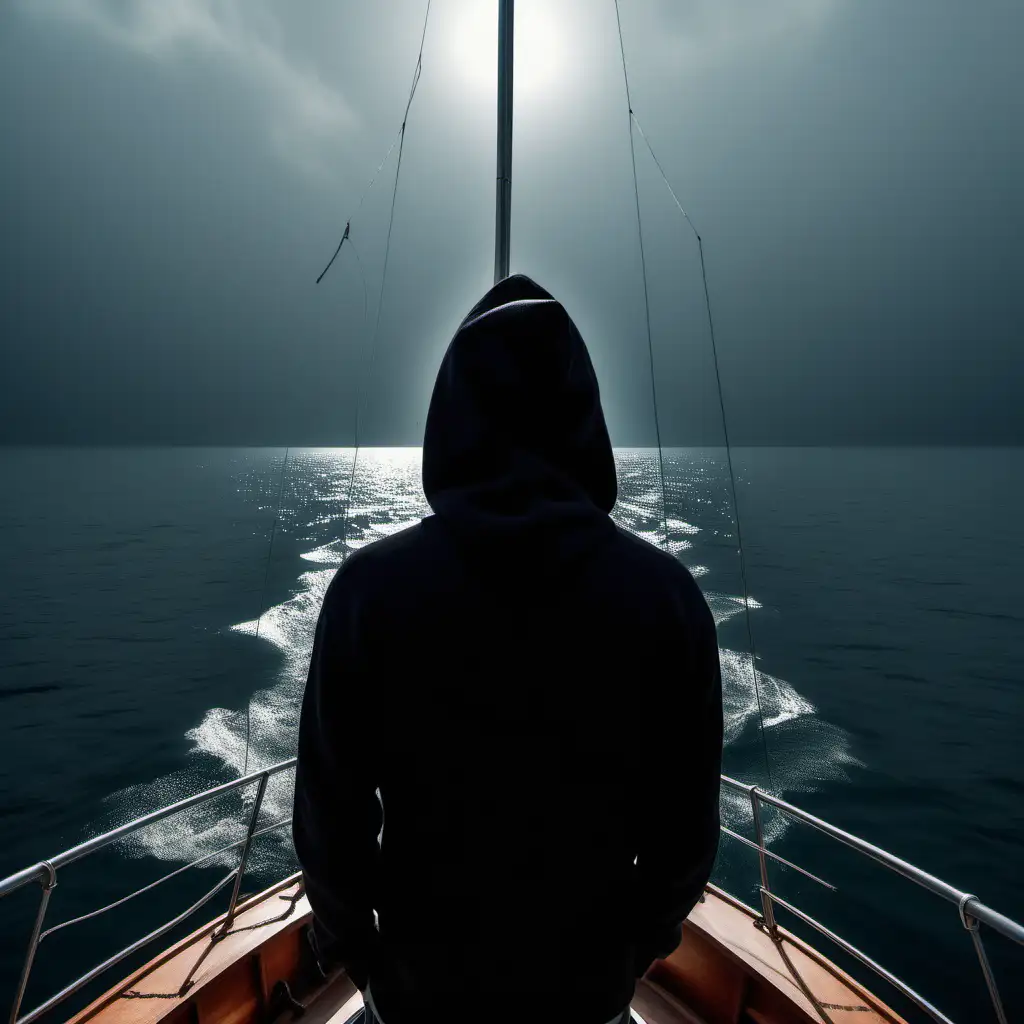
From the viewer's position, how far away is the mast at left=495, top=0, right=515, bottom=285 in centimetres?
230

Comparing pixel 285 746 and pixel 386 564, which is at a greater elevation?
pixel 386 564

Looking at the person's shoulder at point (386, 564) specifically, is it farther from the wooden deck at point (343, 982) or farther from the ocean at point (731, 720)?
the ocean at point (731, 720)

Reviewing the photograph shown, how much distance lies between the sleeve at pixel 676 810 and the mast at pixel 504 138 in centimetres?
184

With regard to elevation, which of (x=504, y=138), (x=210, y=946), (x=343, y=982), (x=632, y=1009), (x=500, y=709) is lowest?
(x=343, y=982)

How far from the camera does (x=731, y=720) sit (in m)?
11.3

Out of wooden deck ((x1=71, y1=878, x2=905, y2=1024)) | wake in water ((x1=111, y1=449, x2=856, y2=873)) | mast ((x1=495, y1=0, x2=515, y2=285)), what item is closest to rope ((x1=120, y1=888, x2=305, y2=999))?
wooden deck ((x1=71, y1=878, x2=905, y2=1024))

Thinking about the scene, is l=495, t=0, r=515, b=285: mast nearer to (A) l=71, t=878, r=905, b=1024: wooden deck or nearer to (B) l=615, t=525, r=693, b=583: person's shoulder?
(B) l=615, t=525, r=693, b=583: person's shoulder

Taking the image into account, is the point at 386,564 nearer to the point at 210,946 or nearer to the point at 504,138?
the point at 504,138

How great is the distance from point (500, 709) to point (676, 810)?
0.44 meters

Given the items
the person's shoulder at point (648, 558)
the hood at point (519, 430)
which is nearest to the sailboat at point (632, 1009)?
the hood at point (519, 430)

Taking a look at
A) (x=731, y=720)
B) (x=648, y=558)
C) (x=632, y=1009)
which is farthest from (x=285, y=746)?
(x=648, y=558)

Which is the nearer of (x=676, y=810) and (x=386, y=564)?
(x=386, y=564)

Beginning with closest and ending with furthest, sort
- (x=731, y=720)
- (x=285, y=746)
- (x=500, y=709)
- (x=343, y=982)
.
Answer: (x=500, y=709)
(x=343, y=982)
(x=285, y=746)
(x=731, y=720)

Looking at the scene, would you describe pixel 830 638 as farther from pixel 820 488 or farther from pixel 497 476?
pixel 820 488
